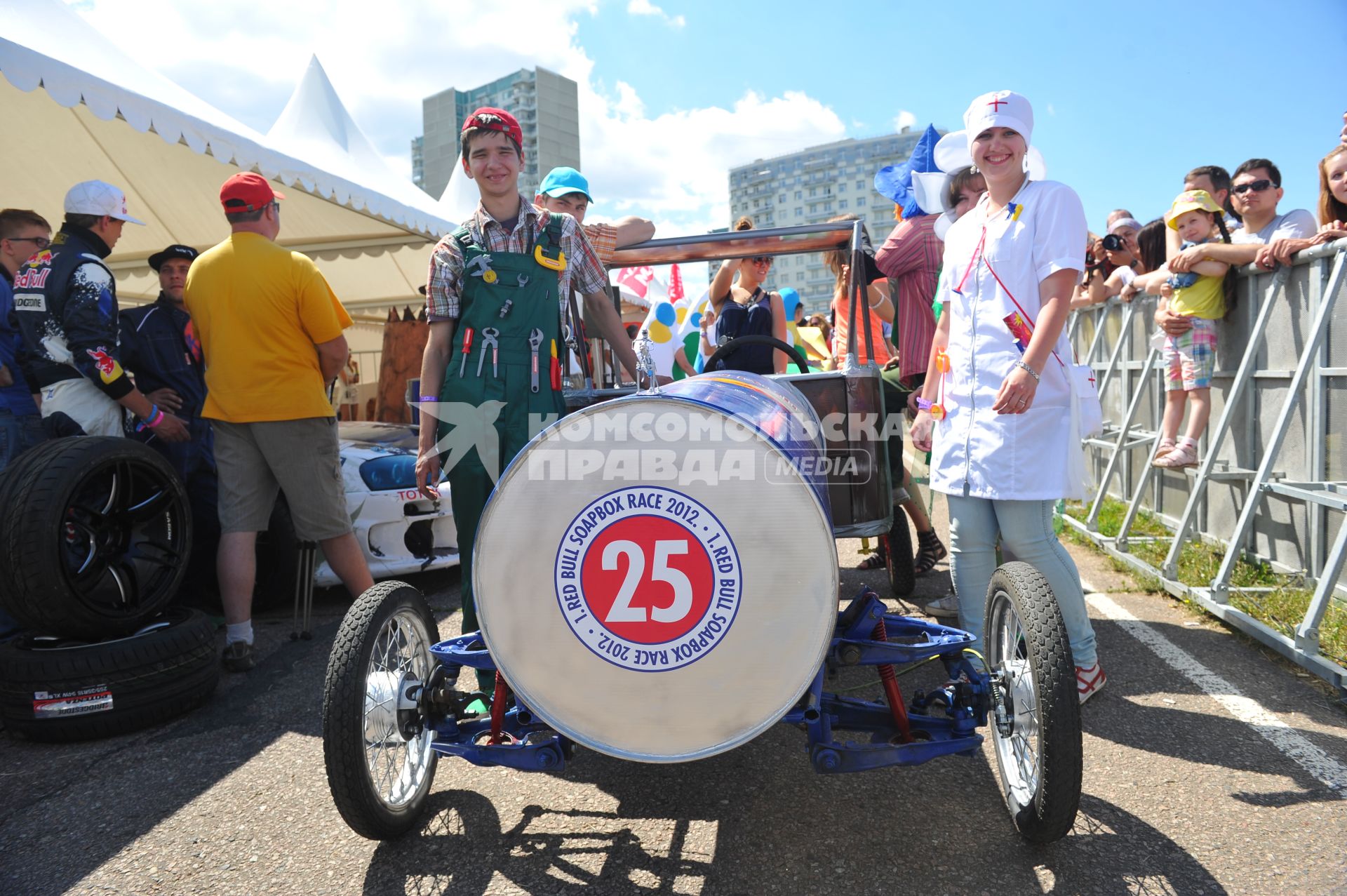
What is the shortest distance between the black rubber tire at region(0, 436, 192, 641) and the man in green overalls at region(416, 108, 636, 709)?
149 cm

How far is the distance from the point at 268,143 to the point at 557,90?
5536cm

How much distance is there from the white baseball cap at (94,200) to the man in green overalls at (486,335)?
2.24 meters

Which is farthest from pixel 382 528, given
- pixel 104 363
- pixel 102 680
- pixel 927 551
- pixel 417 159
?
pixel 417 159

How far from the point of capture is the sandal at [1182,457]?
4668 mm

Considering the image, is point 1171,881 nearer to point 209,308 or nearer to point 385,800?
point 385,800

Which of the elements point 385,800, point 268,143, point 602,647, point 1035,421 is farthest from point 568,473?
point 268,143

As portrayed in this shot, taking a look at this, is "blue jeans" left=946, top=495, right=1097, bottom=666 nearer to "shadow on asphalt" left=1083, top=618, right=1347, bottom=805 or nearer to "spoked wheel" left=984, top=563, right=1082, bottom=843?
"shadow on asphalt" left=1083, top=618, right=1347, bottom=805

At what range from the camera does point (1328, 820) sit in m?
2.26

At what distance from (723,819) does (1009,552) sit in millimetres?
1398

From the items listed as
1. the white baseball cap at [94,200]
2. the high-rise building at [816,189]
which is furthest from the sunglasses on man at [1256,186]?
the high-rise building at [816,189]

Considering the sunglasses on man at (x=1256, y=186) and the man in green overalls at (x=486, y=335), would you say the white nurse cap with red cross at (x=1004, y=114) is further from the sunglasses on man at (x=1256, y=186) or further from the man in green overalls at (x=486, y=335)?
the sunglasses on man at (x=1256, y=186)

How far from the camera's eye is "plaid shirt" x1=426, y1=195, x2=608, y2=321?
298cm

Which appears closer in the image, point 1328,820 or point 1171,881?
point 1171,881

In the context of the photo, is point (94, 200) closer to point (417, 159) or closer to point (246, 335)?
point (246, 335)
